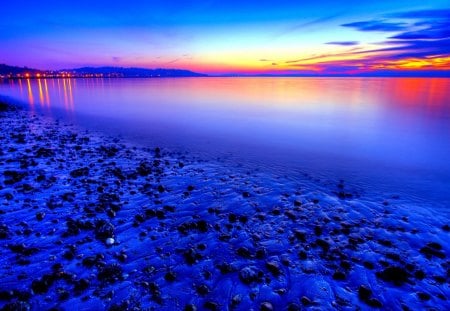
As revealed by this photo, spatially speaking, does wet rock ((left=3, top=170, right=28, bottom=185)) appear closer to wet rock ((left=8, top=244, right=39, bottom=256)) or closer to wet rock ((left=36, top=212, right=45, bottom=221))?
wet rock ((left=36, top=212, right=45, bottom=221))

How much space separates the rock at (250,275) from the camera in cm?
517

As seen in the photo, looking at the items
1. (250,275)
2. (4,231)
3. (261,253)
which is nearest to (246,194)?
(261,253)

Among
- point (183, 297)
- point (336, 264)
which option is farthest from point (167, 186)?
point (336, 264)

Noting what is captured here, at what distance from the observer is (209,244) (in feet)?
20.5

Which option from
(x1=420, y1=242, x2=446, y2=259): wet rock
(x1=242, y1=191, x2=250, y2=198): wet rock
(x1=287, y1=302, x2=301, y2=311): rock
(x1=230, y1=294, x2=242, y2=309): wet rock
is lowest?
(x1=287, y1=302, x2=301, y2=311): rock

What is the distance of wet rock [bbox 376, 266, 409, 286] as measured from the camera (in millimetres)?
5262

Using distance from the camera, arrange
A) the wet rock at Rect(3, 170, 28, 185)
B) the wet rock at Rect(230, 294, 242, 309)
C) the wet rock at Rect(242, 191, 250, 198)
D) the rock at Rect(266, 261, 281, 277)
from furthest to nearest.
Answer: the wet rock at Rect(3, 170, 28, 185) → the wet rock at Rect(242, 191, 250, 198) → the rock at Rect(266, 261, 281, 277) → the wet rock at Rect(230, 294, 242, 309)

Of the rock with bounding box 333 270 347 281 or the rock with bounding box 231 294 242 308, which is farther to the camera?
the rock with bounding box 333 270 347 281

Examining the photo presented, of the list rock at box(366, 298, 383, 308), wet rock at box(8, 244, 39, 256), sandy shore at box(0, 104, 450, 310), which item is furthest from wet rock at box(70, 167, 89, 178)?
rock at box(366, 298, 383, 308)

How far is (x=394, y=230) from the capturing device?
692 centimetres

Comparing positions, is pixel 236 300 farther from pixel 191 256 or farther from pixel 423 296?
pixel 423 296

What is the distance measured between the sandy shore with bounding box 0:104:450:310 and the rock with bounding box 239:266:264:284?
3 cm

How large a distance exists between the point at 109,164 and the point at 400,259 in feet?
35.1

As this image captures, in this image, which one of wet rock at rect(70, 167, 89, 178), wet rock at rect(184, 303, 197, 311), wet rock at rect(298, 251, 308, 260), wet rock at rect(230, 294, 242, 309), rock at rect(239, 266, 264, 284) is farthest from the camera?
wet rock at rect(70, 167, 89, 178)
